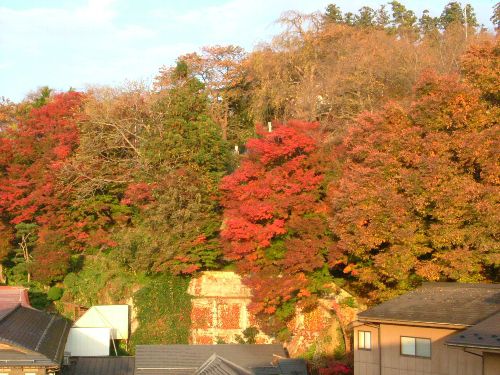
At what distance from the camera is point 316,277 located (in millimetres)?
22172

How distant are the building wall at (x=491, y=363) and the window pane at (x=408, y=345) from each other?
3338 mm

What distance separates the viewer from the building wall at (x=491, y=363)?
11.0m

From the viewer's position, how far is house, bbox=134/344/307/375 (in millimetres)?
18922

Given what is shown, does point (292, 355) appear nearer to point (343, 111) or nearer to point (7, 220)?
point (343, 111)

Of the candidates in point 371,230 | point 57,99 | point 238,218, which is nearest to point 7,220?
point 57,99

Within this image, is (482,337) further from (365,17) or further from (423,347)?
(365,17)

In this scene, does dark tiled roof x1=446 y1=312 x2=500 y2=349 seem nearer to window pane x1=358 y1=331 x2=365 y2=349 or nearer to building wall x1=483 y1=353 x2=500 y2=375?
building wall x1=483 y1=353 x2=500 y2=375

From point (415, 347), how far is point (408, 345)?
0.18 m

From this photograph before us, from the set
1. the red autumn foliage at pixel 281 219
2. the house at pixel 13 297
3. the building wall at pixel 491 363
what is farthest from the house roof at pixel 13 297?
the building wall at pixel 491 363

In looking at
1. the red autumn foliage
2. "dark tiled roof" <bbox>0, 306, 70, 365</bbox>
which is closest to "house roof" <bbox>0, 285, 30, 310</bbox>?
"dark tiled roof" <bbox>0, 306, 70, 365</bbox>

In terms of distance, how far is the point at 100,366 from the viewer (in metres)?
21.0

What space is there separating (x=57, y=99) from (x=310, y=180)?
14.3 m

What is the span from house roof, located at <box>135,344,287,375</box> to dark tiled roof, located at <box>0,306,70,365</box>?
2.48 m

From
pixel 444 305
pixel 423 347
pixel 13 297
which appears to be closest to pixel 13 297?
Answer: pixel 13 297
